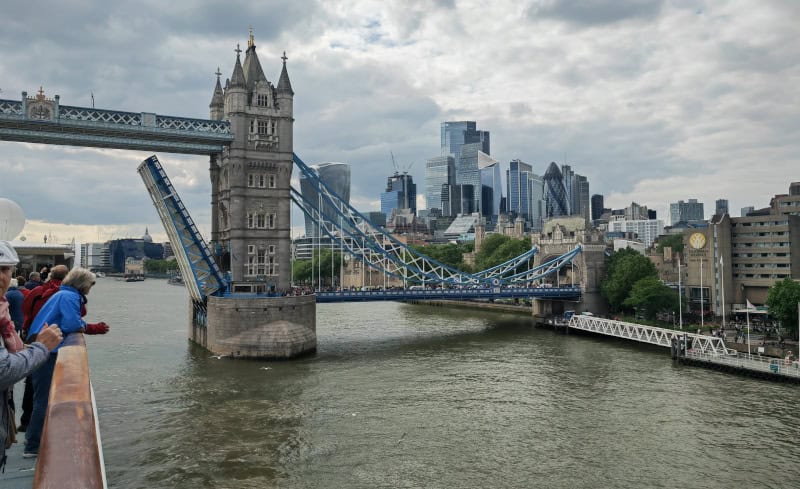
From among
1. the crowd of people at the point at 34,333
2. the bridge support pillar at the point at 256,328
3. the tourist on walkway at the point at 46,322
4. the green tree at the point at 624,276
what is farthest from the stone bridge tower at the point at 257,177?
the tourist on walkway at the point at 46,322

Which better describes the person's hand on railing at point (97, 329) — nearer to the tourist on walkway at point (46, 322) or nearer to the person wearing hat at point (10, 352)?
the tourist on walkway at point (46, 322)

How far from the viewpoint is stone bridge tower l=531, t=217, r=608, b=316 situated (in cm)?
6850

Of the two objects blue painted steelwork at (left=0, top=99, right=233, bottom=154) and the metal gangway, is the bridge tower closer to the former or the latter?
blue painted steelwork at (left=0, top=99, right=233, bottom=154)

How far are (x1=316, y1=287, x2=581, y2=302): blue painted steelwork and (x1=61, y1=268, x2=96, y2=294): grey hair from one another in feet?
152

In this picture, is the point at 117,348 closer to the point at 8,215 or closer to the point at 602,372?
the point at 602,372

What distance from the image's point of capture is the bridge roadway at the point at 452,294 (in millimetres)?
54438

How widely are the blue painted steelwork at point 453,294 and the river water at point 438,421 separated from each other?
317 inches

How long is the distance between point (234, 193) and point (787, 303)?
42.7m

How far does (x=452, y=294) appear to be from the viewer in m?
60.4

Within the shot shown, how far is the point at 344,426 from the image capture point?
26688 mm

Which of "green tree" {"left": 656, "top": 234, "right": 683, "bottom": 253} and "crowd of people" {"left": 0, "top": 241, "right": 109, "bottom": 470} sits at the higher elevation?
"green tree" {"left": 656, "top": 234, "right": 683, "bottom": 253}

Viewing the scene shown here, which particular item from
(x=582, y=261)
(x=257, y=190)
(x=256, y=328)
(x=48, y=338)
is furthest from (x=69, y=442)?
(x=582, y=261)

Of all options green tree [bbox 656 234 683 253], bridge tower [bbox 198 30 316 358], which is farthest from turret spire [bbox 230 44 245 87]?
green tree [bbox 656 234 683 253]

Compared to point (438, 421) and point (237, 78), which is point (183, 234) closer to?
point (237, 78)
